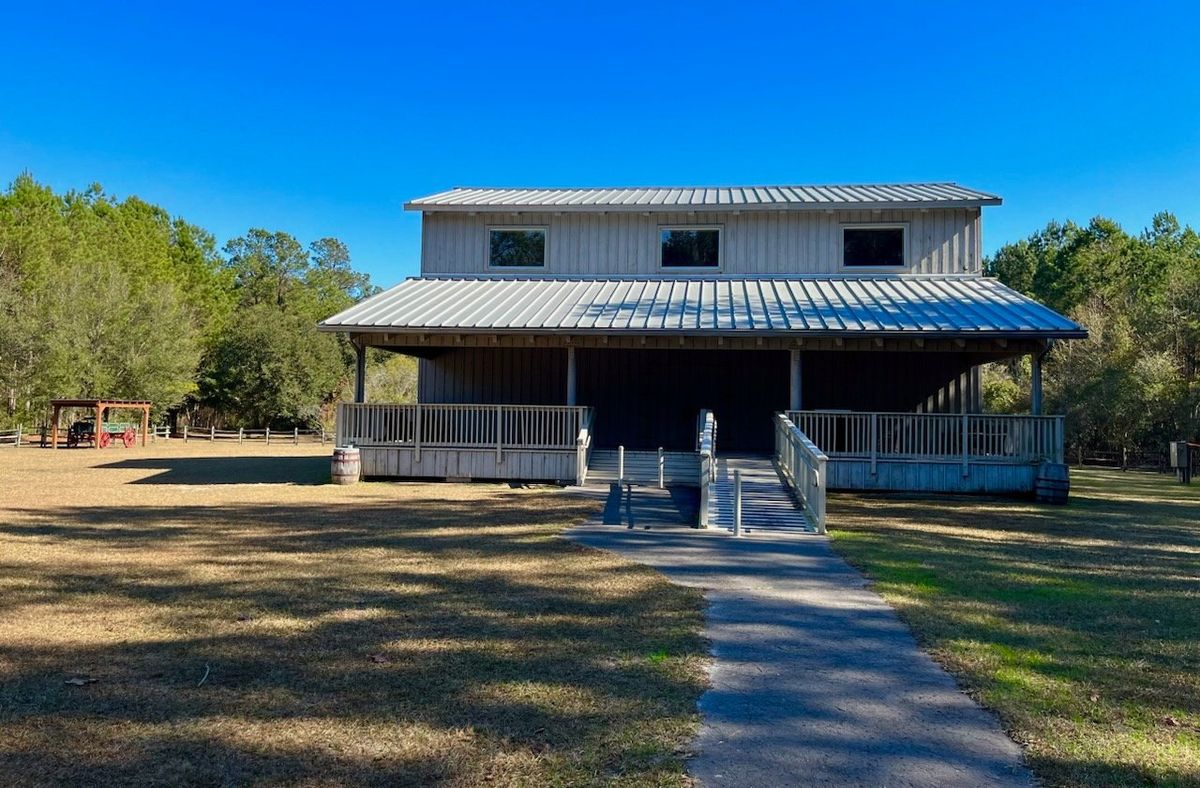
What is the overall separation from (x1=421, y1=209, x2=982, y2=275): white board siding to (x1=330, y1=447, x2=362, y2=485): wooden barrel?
635 cm

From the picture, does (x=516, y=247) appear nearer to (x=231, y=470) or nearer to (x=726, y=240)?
Answer: (x=726, y=240)

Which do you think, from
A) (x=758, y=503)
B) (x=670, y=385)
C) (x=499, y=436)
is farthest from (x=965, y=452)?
(x=499, y=436)

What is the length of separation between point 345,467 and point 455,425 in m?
2.31

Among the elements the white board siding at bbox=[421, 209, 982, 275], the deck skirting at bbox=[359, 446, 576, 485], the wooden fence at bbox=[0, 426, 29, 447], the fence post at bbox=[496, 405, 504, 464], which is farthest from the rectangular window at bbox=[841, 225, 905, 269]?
the wooden fence at bbox=[0, 426, 29, 447]

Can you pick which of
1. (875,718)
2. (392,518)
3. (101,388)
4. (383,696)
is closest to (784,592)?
(875,718)

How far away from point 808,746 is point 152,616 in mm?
4711

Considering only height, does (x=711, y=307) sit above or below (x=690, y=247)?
below

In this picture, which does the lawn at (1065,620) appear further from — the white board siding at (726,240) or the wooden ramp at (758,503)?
the white board siding at (726,240)

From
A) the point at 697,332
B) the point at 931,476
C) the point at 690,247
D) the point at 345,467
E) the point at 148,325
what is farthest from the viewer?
the point at 148,325

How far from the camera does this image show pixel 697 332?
46.6 feet

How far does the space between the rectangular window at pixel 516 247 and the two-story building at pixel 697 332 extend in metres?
0.06

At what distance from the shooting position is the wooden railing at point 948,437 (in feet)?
46.8

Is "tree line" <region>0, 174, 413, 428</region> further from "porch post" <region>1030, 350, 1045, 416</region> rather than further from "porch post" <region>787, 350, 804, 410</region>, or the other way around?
"porch post" <region>1030, 350, 1045, 416</region>

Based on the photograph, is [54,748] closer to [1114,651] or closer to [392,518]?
[1114,651]
